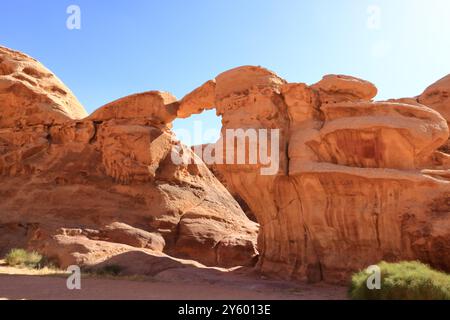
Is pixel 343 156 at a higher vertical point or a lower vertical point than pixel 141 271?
higher

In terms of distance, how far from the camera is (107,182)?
68.4ft

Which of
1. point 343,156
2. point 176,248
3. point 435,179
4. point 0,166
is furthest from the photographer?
point 0,166

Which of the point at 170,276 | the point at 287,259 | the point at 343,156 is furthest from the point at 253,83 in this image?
the point at 170,276

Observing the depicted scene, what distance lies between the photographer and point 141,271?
532 inches

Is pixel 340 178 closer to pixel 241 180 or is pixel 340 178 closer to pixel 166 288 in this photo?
pixel 241 180

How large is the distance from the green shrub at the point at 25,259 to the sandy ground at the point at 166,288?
88 cm

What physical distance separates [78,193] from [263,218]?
34.0ft

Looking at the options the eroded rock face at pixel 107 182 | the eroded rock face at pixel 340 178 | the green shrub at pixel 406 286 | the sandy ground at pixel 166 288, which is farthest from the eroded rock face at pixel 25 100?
the green shrub at pixel 406 286

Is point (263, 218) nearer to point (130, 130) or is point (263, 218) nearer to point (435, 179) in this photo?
point (435, 179)

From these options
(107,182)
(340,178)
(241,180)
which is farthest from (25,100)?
(340,178)

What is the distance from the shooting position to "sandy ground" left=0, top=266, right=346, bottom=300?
899cm

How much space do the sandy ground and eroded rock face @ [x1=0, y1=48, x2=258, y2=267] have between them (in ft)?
15.9

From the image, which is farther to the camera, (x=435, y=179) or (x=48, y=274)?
(x=48, y=274)

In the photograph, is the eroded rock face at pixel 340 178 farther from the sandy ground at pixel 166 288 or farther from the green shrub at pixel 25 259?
the green shrub at pixel 25 259
